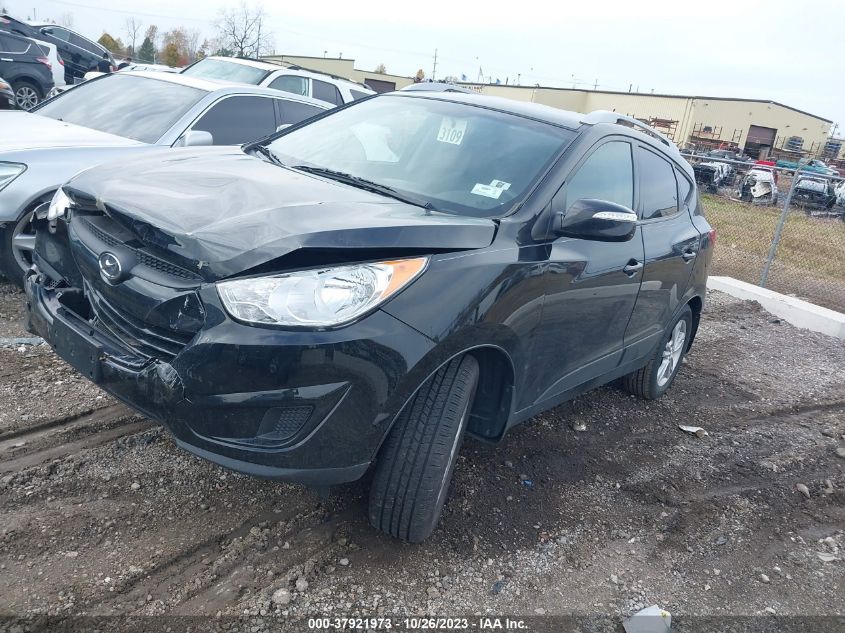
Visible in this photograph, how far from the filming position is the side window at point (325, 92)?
33.0 feet

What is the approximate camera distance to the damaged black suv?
234 centimetres

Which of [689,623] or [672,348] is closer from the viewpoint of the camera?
[689,623]

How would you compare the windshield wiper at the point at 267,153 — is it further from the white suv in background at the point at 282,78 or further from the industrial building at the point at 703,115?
the industrial building at the point at 703,115

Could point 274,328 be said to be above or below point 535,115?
Answer: below

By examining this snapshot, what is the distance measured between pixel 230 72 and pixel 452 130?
7.70m

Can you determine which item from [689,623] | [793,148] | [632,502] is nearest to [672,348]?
[632,502]

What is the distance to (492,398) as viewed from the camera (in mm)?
3094

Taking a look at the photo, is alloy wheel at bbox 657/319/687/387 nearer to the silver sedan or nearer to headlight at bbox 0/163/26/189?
the silver sedan

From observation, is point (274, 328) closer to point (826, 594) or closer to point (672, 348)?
point (826, 594)

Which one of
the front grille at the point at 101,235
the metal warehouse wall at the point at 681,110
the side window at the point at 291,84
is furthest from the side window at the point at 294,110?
the metal warehouse wall at the point at 681,110

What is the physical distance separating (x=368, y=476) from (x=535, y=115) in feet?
6.65

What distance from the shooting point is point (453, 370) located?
108 inches

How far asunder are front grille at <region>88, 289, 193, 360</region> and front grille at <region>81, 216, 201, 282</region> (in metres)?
0.20

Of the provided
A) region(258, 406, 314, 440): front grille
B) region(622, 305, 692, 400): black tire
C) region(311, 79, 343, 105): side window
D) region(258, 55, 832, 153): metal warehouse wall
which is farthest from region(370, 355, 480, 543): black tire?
region(258, 55, 832, 153): metal warehouse wall
